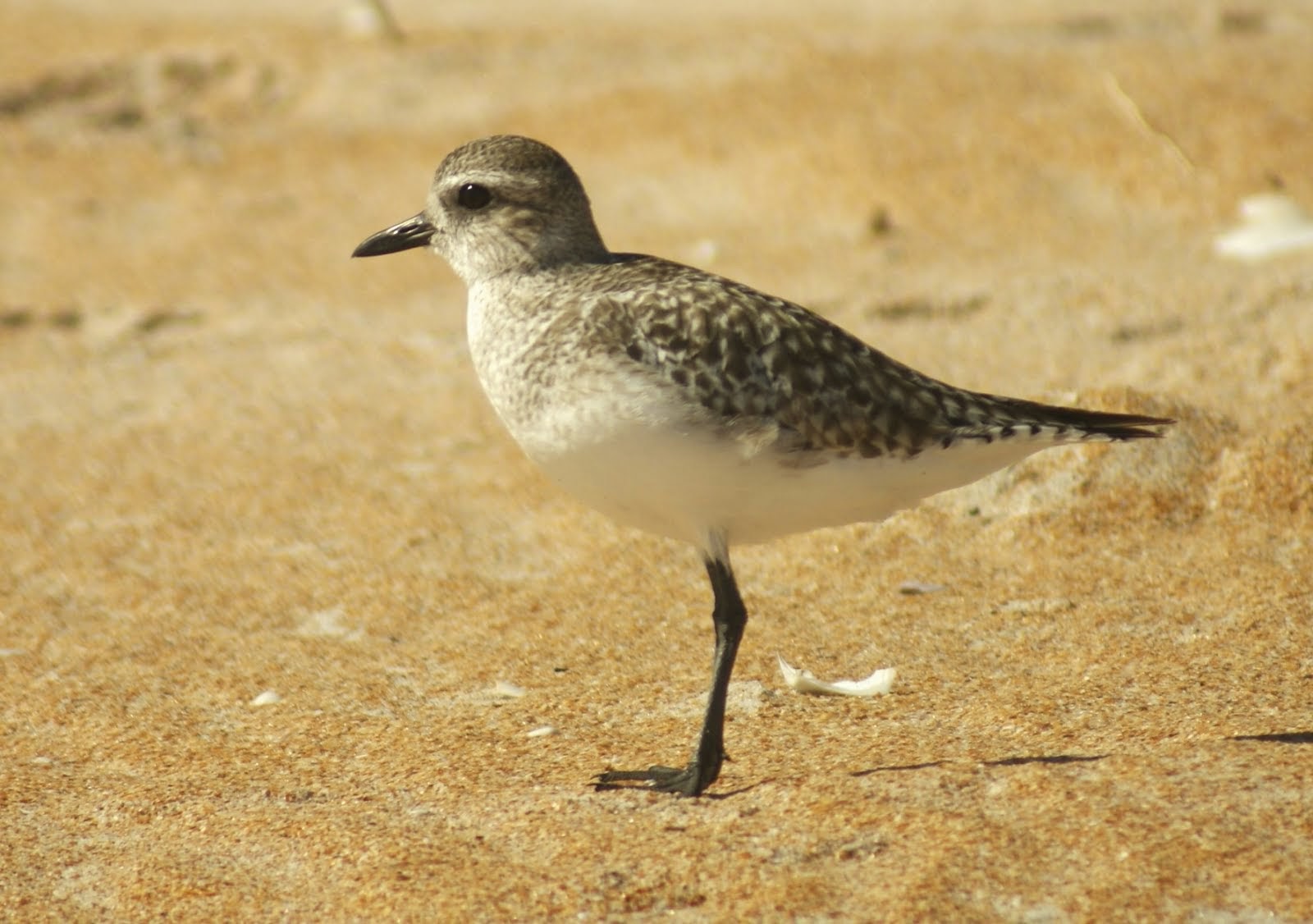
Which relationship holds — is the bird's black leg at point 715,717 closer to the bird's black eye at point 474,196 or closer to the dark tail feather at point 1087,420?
the dark tail feather at point 1087,420

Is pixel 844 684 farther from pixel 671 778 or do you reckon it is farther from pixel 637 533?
pixel 637 533

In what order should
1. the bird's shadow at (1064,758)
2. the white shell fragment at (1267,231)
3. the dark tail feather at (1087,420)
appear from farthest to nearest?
the white shell fragment at (1267,231), the dark tail feather at (1087,420), the bird's shadow at (1064,758)

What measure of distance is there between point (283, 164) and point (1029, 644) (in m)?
8.63

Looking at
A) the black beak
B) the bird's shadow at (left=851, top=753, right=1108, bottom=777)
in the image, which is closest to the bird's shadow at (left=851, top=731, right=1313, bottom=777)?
the bird's shadow at (left=851, top=753, right=1108, bottom=777)

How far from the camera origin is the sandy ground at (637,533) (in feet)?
14.0

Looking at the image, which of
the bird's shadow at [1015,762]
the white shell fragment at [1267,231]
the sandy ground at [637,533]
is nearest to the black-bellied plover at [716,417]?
the bird's shadow at [1015,762]

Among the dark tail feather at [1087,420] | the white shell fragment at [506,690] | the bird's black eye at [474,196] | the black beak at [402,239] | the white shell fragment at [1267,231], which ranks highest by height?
the bird's black eye at [474,196]

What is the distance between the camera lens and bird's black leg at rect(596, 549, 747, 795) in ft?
15.5

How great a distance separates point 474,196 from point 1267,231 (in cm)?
588

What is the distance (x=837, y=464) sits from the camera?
4.96 metres

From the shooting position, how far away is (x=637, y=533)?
6922mm

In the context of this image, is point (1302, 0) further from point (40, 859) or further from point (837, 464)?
point (40, 859)

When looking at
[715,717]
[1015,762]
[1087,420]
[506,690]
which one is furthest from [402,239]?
[1015,762]

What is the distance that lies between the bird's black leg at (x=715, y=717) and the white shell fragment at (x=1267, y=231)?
560 centimetres
